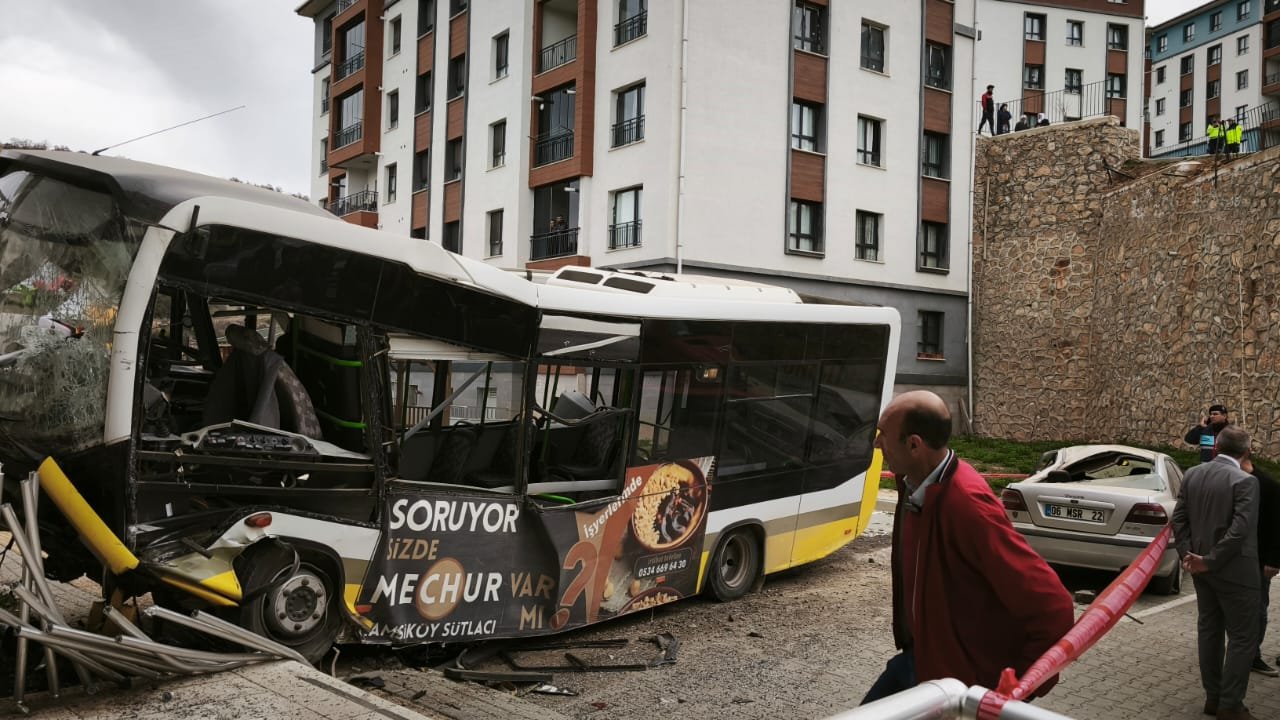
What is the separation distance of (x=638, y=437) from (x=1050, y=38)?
47.6 m

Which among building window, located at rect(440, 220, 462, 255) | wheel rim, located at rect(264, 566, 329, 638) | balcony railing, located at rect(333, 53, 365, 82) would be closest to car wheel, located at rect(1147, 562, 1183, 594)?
wheel rim, located at rect(264, 566, 329, 638)

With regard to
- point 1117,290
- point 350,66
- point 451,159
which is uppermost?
point 350,66

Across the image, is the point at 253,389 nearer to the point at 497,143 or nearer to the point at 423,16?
the point at 497,143

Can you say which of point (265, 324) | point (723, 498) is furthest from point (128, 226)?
point (723, 498)

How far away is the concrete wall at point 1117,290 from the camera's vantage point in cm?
1998

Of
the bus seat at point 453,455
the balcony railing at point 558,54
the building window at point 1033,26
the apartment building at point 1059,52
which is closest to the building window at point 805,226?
the balcony railing at point 558,54

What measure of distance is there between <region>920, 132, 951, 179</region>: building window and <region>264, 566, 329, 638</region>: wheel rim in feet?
89.4

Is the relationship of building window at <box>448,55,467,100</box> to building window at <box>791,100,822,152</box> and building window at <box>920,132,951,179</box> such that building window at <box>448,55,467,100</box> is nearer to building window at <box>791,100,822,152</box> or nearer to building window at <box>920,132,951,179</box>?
A: building window at <box>791,100,822,152</box>

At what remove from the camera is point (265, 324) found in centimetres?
645

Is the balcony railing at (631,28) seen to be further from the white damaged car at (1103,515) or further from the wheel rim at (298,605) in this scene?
the wheel rim at (298,605)

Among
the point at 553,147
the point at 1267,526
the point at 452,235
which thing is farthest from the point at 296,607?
the point at 452,235

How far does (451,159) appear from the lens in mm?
34625

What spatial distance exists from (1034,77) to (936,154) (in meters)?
22.2

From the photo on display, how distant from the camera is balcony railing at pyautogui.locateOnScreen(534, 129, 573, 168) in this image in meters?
29.2
